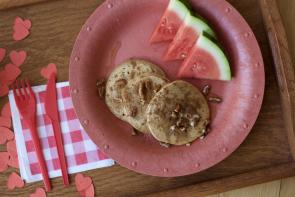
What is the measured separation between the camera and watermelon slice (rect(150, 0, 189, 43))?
1277 mm

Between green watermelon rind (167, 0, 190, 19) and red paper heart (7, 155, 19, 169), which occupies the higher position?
green watermelon rind (167, 0, 190, 19)

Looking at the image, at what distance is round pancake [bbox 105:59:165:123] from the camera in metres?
1.31

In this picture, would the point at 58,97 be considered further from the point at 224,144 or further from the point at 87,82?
the point at 224,144

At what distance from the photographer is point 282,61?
131cm

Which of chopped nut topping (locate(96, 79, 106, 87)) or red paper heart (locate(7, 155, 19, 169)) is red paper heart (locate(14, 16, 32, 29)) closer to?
chopped nut topping (locate(96, 79, 106, 87))

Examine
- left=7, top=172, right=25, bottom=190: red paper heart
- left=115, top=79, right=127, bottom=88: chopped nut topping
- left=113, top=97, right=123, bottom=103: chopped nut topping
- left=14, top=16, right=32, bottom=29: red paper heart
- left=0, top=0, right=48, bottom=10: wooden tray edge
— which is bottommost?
left=7, top=172, right=25, bottom=190: red paper heart

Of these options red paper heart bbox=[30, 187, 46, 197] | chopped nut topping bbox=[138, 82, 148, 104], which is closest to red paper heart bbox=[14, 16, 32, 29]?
chopped nut topping bbox=[138, 82, 148, 104]

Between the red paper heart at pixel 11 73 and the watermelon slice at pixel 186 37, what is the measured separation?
0.50 m

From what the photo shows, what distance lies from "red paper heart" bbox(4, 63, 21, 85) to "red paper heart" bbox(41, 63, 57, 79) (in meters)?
0.08

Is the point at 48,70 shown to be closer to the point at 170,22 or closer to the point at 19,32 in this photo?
the point at 19,32

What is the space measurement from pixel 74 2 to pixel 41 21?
0.42 feet

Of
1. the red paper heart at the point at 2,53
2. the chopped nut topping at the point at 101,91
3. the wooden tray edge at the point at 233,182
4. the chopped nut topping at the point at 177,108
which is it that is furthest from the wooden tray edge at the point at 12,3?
the wooden tray edge at the point at 233,182

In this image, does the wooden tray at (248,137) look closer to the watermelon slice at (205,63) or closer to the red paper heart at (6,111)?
the red paper heart at (6,111)

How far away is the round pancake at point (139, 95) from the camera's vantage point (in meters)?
1.29
